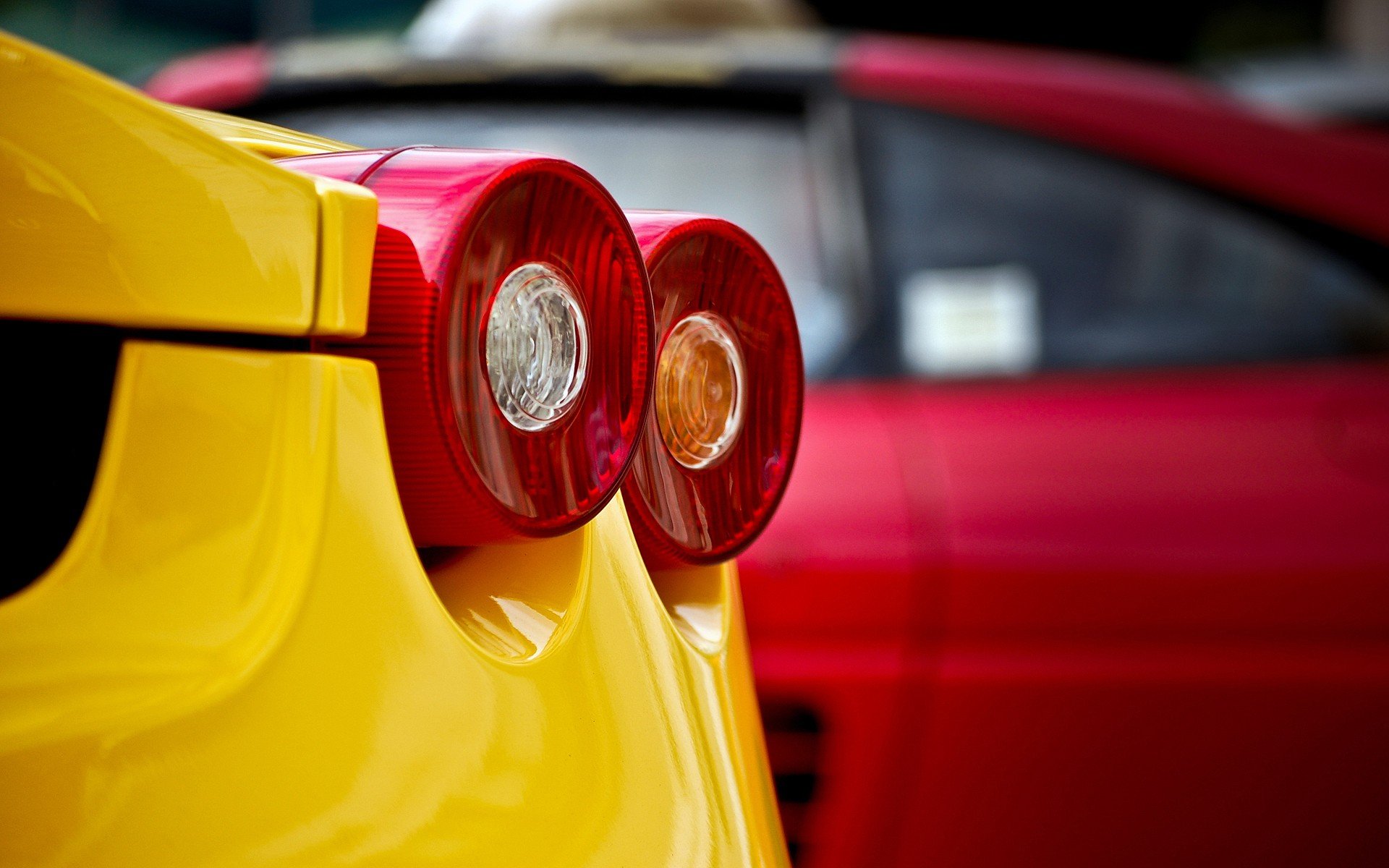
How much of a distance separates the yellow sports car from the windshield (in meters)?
1.24

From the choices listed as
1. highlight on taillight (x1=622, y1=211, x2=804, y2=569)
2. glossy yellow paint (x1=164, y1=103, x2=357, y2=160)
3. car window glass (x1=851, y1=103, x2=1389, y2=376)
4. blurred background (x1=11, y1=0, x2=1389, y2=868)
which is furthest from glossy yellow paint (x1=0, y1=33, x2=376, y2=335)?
car window glass (x1=851, y1=103, x2=1389, y2=376)

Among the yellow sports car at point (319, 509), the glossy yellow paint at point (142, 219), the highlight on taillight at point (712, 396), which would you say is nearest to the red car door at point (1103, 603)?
the highlight on taillight at point (712, 396)

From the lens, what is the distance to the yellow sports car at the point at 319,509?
0.62 meters

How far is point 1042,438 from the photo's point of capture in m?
1.95

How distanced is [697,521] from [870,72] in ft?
4.41

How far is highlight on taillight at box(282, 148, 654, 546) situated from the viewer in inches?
29.5

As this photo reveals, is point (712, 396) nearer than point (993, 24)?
Yes

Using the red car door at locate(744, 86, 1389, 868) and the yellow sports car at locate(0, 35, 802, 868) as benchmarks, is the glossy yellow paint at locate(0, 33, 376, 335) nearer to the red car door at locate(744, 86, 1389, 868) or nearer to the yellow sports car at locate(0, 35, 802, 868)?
the yellow sports car at locate(0, 35, 802, 868)

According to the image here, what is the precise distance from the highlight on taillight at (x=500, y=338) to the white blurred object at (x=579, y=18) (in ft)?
7.09

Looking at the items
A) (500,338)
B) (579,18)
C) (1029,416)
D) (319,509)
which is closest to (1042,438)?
(1029,416)

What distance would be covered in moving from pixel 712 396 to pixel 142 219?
1.63 ft

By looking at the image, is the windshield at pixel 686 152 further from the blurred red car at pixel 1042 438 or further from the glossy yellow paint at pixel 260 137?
the glossy yellow paint at pixel 260 137

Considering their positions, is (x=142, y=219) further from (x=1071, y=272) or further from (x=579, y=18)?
(x=579, y=18)

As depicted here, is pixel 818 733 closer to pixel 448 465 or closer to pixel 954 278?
pixel 954 278
